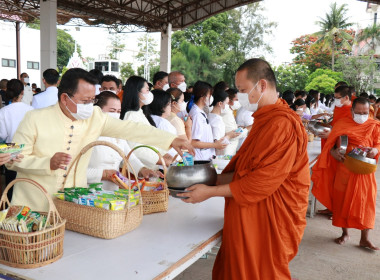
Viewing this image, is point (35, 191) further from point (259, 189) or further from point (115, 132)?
point (259, 189)

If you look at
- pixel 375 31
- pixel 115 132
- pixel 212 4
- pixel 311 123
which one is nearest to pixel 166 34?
pixel 212 4

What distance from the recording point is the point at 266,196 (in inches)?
71.8

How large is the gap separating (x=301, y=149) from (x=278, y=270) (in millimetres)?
638

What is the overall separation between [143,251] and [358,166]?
116 inches

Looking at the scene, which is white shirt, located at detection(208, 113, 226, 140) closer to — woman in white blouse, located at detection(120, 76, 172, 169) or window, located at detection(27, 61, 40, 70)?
woman in white blouse, located at detection(120, 76, 172, 169)

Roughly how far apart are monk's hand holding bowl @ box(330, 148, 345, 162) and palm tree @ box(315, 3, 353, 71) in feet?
82.4

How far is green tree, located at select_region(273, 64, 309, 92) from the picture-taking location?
87.5ft

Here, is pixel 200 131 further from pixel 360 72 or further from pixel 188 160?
pixel 360 72

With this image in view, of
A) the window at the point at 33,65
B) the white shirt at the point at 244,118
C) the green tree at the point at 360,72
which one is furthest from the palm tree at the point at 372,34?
the white shirt at the point at 244,118

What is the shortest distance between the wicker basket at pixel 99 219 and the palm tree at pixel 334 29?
92.6 ft

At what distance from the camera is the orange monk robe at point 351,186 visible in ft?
13.3

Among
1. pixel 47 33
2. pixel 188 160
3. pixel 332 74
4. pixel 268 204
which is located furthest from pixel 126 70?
pixel 268 204

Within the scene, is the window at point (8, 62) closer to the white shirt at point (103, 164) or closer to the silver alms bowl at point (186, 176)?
the white shirt at point (103, 164)

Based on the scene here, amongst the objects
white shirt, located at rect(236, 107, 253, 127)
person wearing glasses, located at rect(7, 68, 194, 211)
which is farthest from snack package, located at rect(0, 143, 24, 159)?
white shirt, located at rect(236, 107, 253, 127)
